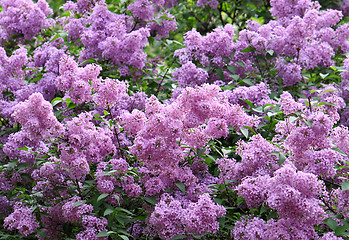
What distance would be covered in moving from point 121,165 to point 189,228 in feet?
2.48

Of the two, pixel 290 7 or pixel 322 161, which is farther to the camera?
pixel 290 7

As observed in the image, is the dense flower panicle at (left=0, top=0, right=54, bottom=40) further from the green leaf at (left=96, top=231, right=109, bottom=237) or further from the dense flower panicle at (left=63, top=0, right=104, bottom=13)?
the green leaf at (left=96, top=231, right=109, bottom=237)

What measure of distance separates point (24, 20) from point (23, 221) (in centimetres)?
326

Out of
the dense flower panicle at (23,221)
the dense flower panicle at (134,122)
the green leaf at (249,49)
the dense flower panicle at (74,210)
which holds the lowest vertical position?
the dense flower panicle at (23,221)

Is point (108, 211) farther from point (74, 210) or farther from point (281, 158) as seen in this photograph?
point (281, 158)

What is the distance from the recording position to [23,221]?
3.47m

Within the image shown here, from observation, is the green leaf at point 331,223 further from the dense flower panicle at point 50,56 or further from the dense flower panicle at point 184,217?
the dense flower panicle at point 50,56

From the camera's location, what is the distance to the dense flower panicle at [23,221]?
347cm

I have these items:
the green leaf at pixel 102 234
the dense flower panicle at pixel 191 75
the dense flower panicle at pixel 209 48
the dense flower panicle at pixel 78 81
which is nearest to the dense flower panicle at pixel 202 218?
the green leaf at pixel 102 234

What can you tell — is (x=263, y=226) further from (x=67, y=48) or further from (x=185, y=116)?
(x=67, y=48)

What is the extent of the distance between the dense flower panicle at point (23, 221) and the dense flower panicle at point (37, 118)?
0.66 m

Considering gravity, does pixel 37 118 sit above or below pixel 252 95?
above

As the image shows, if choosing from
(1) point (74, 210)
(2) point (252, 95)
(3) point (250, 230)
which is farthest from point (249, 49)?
(1) point (74, 210)

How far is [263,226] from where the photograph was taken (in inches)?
119
